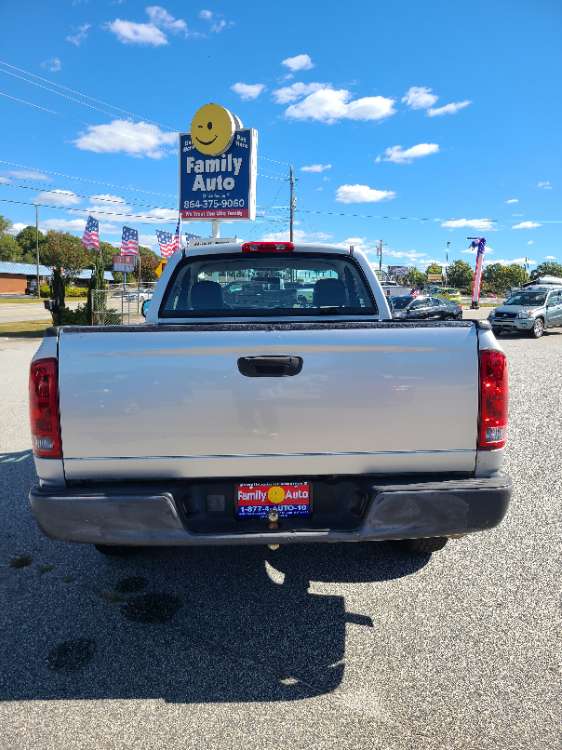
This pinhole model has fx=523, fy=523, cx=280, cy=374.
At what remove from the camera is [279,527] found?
98.0 inches

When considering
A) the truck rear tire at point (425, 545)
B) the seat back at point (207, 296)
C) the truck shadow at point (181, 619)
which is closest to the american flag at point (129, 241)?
the seat back at point (207, 296)

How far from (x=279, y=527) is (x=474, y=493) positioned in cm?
92

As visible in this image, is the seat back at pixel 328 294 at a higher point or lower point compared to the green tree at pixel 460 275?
lower

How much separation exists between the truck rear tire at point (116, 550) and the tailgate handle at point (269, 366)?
69.7 inches

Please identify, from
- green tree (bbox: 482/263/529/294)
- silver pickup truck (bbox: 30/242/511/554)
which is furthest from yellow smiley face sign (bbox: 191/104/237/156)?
green tree (bbox: 482/263/529/294)

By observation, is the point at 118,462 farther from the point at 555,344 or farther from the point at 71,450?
the point at 555,344

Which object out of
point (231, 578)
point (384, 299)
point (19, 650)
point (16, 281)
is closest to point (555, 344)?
point (384, 299)

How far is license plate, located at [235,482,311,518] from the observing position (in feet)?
8.16

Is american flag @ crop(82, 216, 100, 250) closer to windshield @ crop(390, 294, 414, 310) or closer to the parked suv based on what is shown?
the parked suv

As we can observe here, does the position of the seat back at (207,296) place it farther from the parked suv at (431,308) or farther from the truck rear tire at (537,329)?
the parked suv at (431,308)

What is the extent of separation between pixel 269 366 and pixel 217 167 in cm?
2419

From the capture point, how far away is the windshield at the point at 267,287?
12.3ft

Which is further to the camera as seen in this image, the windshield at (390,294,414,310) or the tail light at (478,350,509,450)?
the windshield at (390,294,414,310)

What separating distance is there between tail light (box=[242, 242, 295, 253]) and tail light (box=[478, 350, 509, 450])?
1903 mm
